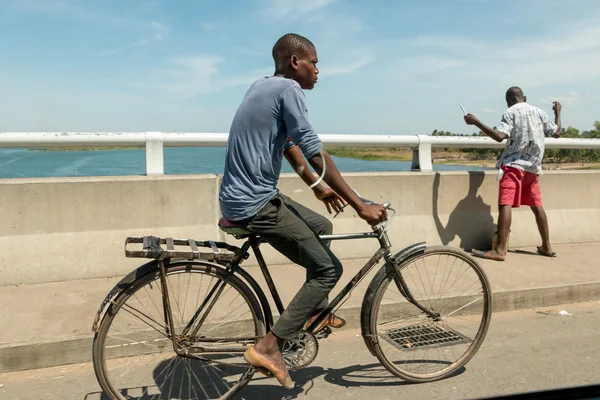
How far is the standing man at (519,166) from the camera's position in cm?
624

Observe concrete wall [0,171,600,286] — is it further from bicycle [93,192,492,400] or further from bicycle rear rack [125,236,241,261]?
bicycle rear rack [125,236,241,261]

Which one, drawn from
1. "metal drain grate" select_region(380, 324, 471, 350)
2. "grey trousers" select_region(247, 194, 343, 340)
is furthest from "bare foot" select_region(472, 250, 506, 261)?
"grey trousers" select_region(247, 194, 343, 340)

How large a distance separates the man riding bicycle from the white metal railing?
2412 mm

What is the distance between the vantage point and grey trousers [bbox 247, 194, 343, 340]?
3.08 m

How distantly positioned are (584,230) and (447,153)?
6.99 feet

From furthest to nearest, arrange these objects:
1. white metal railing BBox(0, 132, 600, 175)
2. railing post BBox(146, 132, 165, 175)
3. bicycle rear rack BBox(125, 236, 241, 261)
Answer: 1. railing post BBox(146, 132, 165, 175)
2. white metal railing BBox(0, 132, 600, 175)
3. bicycle rear rack BBox(125, 236, 241, 261)

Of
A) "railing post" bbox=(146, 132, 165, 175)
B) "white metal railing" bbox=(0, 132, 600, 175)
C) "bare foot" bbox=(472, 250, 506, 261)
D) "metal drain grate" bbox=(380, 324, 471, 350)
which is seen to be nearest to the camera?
"metal drain grate" bbox=(380, 324, 471, 350)

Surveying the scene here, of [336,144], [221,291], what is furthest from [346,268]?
[221,291]

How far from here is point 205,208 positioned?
215 inches

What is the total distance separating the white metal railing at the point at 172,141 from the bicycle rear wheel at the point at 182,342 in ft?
6.34

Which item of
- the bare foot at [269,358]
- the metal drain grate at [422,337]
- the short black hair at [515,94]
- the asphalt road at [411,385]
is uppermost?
the short black hair at [515,94]

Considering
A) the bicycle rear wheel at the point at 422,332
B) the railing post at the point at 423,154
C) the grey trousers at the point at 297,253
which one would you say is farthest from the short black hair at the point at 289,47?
the railing post at the point at 423,154

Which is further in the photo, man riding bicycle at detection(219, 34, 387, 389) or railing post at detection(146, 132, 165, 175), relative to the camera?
railing post at detection(146, 132, 165, 175)

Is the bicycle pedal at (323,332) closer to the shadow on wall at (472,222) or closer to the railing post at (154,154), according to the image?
the railing post at (154,154)
